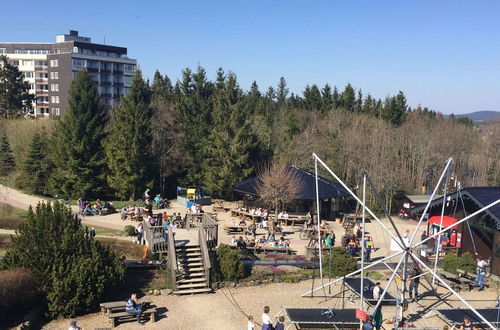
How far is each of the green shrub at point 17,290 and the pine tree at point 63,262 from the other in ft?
1.36

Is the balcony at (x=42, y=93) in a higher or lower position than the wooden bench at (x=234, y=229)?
higher

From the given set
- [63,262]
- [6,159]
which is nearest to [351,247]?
[63,262]

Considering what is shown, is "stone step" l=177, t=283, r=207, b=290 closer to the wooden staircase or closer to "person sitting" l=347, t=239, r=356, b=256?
the wooden staircase

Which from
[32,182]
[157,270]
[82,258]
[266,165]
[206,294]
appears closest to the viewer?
[82,258]

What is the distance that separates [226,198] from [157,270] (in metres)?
25.0

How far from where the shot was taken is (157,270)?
21812 mm

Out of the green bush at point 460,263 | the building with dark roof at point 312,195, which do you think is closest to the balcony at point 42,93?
the building with dark roof at point 312,195

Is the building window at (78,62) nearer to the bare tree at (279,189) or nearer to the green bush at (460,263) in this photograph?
the bare tree at (279,189)

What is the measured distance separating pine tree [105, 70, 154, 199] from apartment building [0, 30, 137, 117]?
124ft

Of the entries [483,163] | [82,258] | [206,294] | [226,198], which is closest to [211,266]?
[206,294]

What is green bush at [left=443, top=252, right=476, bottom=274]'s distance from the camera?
23531 millimetres

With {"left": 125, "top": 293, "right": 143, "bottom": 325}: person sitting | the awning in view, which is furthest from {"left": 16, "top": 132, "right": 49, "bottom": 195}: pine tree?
the awning

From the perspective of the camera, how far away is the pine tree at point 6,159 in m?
48.2

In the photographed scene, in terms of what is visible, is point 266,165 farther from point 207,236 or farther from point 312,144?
point 207,236
